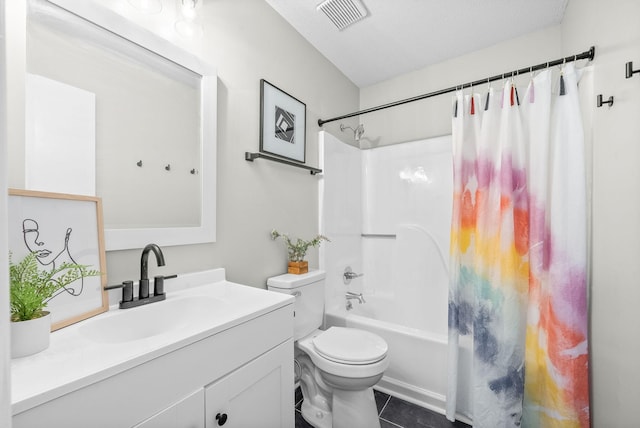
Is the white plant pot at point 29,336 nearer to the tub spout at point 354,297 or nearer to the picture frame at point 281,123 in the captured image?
the picture frame at point 281,123

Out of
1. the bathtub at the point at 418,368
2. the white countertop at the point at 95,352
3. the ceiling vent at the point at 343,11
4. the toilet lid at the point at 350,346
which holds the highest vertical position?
the ceiling vent at the point at 343,11

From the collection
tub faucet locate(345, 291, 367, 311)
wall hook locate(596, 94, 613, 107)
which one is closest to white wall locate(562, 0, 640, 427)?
wall hook locate(596, 94, 613, 107)

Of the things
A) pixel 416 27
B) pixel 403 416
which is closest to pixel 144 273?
pixel 403 416

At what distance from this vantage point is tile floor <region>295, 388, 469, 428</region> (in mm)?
1549

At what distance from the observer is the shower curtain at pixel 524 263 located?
1277 millimetres

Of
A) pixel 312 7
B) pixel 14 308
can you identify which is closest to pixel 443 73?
pixel 312 7

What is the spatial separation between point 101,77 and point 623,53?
2005 mm

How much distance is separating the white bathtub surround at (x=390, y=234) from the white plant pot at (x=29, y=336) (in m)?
1.57

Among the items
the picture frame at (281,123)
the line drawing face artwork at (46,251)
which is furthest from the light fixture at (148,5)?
the line drawing face artwork at (46,251)

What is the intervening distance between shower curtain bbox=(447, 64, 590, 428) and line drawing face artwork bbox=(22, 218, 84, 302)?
5.68ft

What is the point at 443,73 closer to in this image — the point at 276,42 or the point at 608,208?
the point at 276,42

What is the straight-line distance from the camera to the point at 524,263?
144 centimetres

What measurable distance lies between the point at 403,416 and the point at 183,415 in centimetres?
138

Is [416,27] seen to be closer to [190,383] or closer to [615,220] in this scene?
[615,220]
